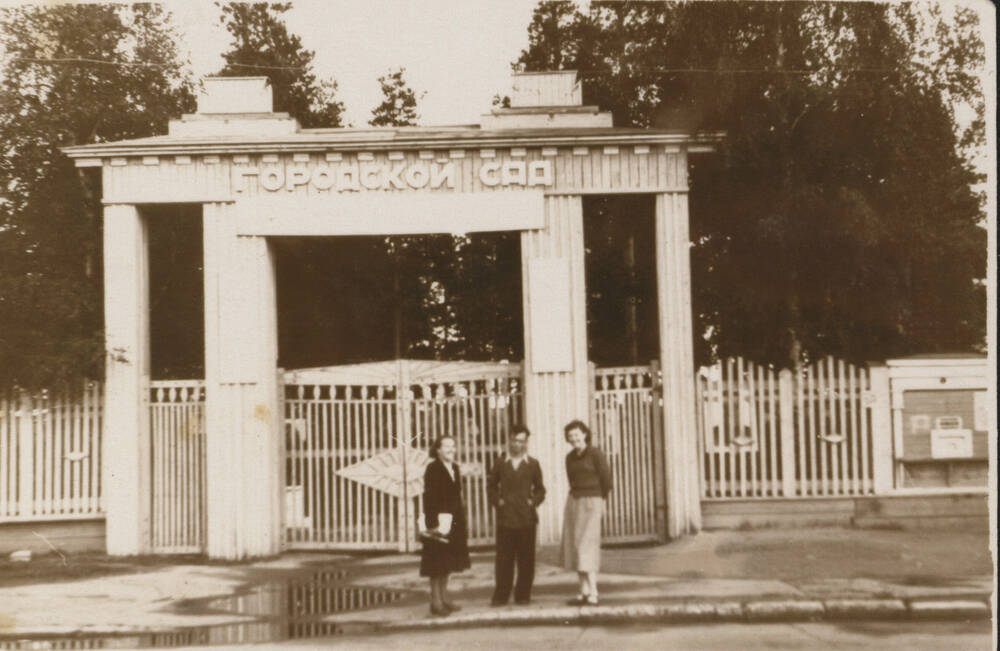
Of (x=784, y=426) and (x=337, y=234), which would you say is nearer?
(x=337, y=234)

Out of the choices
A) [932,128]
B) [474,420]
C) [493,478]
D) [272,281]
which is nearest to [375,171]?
[272,281]

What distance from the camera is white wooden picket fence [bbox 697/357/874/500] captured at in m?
13.2

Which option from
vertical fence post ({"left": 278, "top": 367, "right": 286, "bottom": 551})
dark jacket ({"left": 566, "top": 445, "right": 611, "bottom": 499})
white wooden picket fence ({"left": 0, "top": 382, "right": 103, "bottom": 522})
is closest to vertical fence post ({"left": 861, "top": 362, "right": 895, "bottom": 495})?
dark jacket ({"left": 566, "top": 445, "right": 611, "bottom": 499})

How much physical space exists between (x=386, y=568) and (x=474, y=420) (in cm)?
214

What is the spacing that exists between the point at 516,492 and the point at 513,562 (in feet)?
2.18

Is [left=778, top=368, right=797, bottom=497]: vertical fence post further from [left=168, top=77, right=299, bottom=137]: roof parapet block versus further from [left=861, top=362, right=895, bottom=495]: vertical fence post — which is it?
[left=168, top=77, right=299, bottom=137]: roof parapet block

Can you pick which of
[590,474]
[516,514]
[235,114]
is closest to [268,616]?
[516,514]

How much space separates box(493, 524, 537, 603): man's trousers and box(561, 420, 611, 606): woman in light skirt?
1.16 feet

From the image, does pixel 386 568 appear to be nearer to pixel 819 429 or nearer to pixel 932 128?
pixel 819 429

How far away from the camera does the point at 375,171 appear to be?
12805 millimetres

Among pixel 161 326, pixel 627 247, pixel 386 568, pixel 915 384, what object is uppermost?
pixel 627 247

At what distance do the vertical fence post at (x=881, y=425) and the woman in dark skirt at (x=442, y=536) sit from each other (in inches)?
237

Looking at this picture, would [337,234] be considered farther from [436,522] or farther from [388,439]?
[436,522]

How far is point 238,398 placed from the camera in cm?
1282
